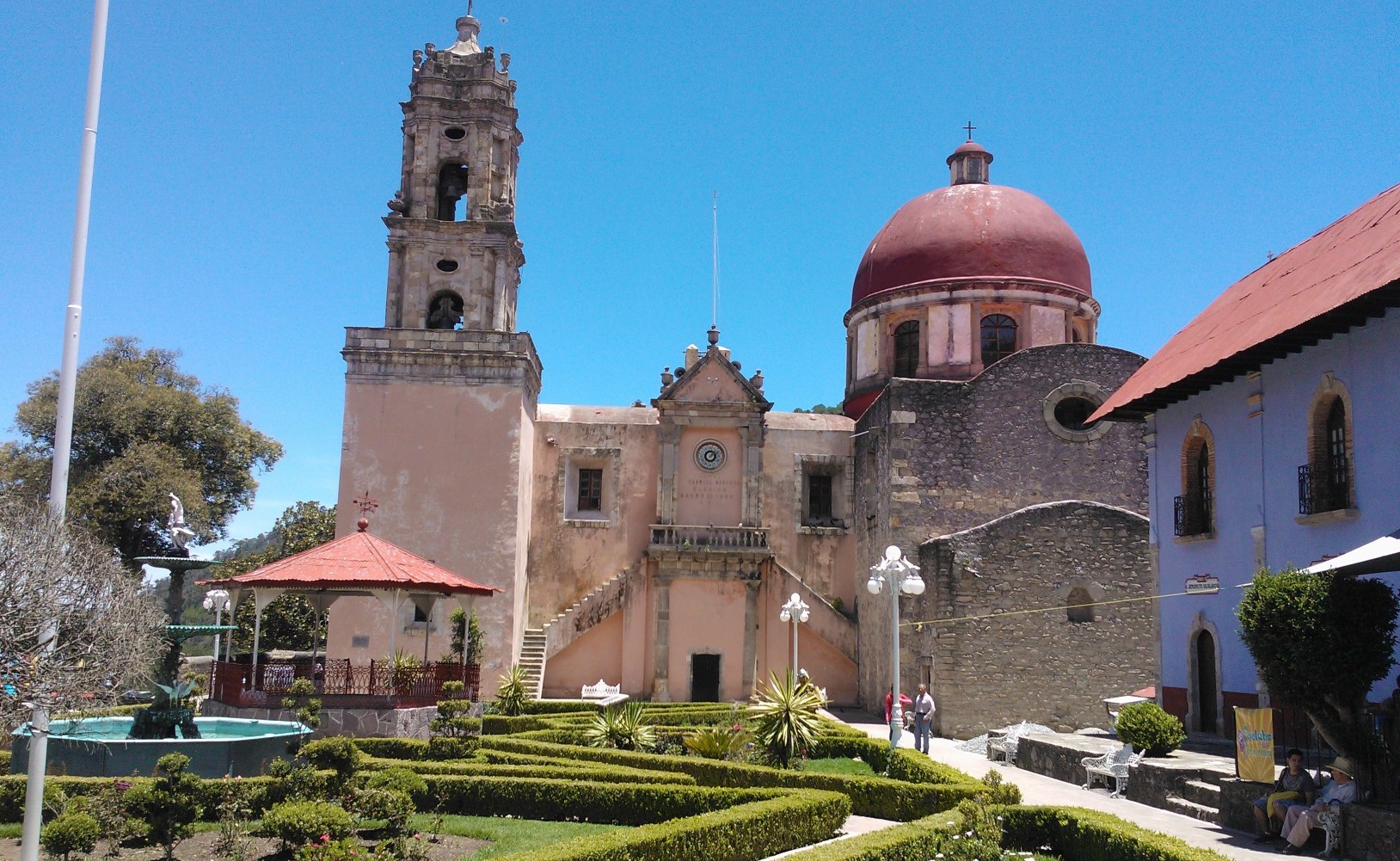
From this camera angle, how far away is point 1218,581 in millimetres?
16984

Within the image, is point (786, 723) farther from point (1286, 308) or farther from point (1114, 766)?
point (1286, 308)

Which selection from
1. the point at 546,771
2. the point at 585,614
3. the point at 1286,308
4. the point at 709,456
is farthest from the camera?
the point at 709,456

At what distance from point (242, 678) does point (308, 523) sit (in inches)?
812

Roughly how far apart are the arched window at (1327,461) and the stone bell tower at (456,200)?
2017 cm

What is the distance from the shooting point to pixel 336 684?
20.3m

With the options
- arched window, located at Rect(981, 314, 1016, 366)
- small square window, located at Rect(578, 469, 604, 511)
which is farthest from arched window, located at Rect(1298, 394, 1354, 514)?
small square window, located at Rect(578, 469, 604, 511)

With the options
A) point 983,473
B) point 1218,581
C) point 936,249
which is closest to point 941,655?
point 983,473

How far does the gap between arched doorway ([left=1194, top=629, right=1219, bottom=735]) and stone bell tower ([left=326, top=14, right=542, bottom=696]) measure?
16321mm

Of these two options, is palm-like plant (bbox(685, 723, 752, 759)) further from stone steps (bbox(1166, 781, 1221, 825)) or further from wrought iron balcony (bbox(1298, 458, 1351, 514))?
wrought iron balcony (bbox(1298, 458, 1351, 514))

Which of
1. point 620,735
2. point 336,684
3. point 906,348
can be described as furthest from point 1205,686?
point 906,348

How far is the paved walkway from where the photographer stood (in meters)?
11.4


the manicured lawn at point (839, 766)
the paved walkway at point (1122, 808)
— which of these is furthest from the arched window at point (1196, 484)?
the manicured lawn at point (839, 766)

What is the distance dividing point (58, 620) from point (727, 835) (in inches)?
248

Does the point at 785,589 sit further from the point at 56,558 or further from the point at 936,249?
the point at 56,558
